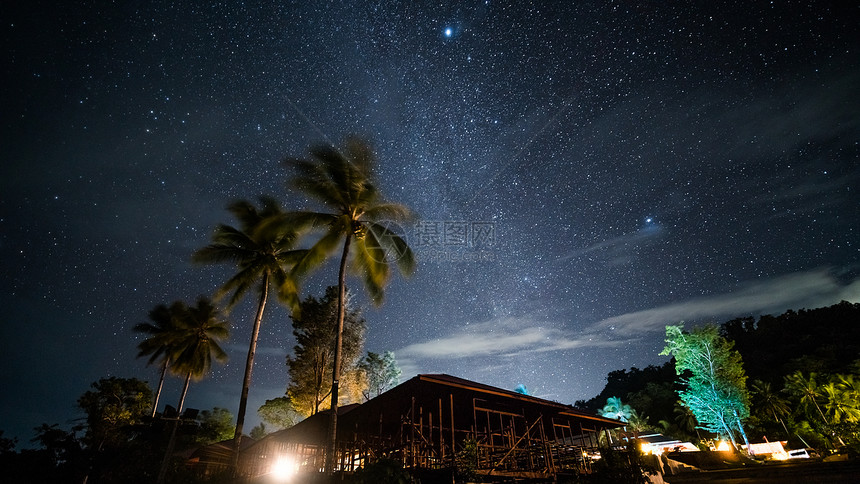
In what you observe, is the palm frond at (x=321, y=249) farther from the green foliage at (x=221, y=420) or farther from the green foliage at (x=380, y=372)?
the green foliage at (x=221, y=420)

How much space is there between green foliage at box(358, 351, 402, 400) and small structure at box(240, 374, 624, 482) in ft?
47.9

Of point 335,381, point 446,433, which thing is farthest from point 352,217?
point 446,433

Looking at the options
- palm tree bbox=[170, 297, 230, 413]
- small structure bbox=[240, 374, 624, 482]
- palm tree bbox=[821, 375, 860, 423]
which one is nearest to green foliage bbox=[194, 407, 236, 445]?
palm tree bbox=[170, 297, 230, 413]

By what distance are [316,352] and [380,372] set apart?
1273 cm

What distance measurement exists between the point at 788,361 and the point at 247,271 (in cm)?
6362

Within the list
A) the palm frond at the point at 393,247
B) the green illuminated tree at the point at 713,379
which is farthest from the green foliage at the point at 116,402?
the green illuminated tree at the point at 713,379

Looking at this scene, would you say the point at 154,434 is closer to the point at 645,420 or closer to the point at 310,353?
the point at 310,353

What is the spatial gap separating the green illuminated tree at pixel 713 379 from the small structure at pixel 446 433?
65.1 feet

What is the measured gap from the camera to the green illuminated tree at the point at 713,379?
1195 inches

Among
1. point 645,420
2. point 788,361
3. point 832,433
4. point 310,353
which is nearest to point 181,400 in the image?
point 310,353

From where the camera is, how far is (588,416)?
1595cm

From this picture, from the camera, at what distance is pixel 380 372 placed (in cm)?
3828

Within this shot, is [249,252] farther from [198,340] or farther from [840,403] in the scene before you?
[840,403]

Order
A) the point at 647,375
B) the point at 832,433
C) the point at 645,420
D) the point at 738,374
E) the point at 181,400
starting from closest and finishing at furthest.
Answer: the point at 181,400
the point at 832,433
the point at 738,374
the point at 645,420
the point at 647,375
